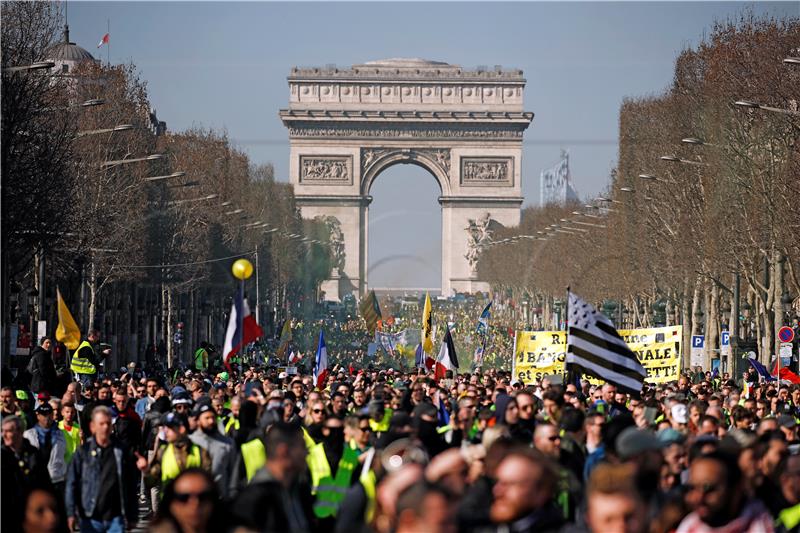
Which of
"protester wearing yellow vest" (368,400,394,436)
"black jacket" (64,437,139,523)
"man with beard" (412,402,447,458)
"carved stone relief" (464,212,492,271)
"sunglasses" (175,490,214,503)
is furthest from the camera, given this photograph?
"carved stone relief" (464,212,492,271)

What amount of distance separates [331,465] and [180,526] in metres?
4.86

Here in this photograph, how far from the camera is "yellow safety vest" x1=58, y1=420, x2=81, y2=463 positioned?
60.4 ft

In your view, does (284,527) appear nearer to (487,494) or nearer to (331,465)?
(487,494)

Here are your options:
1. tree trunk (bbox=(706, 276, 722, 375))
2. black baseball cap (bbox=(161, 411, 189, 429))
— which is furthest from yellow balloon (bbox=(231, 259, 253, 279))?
tree trunk (bbox=(706, 276, 722, 375))

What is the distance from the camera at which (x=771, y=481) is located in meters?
12.7

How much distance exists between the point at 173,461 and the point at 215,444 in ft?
1.77

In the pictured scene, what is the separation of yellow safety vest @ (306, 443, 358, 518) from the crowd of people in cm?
2

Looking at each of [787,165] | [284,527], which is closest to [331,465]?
[284,527]

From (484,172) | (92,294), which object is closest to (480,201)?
(484,172)

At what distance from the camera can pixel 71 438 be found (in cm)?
1897

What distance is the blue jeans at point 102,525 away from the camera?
1495cm

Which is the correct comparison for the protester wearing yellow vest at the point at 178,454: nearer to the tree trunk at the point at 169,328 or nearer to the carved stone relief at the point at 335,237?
the tree trunk at the point at 169,328

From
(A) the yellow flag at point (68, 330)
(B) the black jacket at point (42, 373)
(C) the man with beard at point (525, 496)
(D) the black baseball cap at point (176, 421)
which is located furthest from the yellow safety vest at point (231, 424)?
(A) the yellow flag at point (68, 330)

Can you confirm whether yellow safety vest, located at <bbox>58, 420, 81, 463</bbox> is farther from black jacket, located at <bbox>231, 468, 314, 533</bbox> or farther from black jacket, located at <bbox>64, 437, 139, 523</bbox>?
black jacket, located at <bbox>231, 468, 314, 533</bbox>
